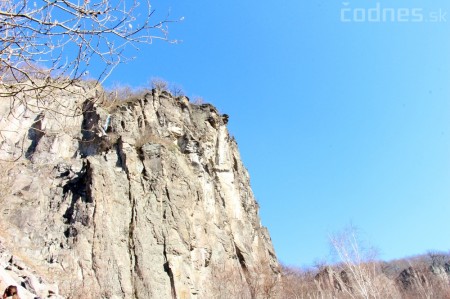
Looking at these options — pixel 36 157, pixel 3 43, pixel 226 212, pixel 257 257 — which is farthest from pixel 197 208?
pixel 3 43

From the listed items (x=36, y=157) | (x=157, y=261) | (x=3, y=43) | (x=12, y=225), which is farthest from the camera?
(x=36, y=157)

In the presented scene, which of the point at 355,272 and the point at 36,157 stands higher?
the point at 36,157

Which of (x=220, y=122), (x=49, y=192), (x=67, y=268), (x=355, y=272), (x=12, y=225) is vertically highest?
(x=220, y=122)

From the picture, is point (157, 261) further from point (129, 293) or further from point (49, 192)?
point (49, 192)

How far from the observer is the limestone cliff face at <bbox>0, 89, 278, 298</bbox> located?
54.7 feet

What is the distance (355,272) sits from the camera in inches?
884

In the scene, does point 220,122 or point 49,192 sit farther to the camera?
point 220,122

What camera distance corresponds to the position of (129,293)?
16.5m

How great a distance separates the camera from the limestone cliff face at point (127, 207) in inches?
656

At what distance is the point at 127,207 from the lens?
19828 mm

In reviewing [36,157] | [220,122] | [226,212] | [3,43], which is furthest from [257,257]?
[3,43]

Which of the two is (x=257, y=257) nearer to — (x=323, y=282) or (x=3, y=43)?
(x=323, y=282)

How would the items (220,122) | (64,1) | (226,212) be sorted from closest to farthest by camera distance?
(64,1) < (226,212) < (220,122)

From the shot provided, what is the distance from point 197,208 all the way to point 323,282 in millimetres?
21302
